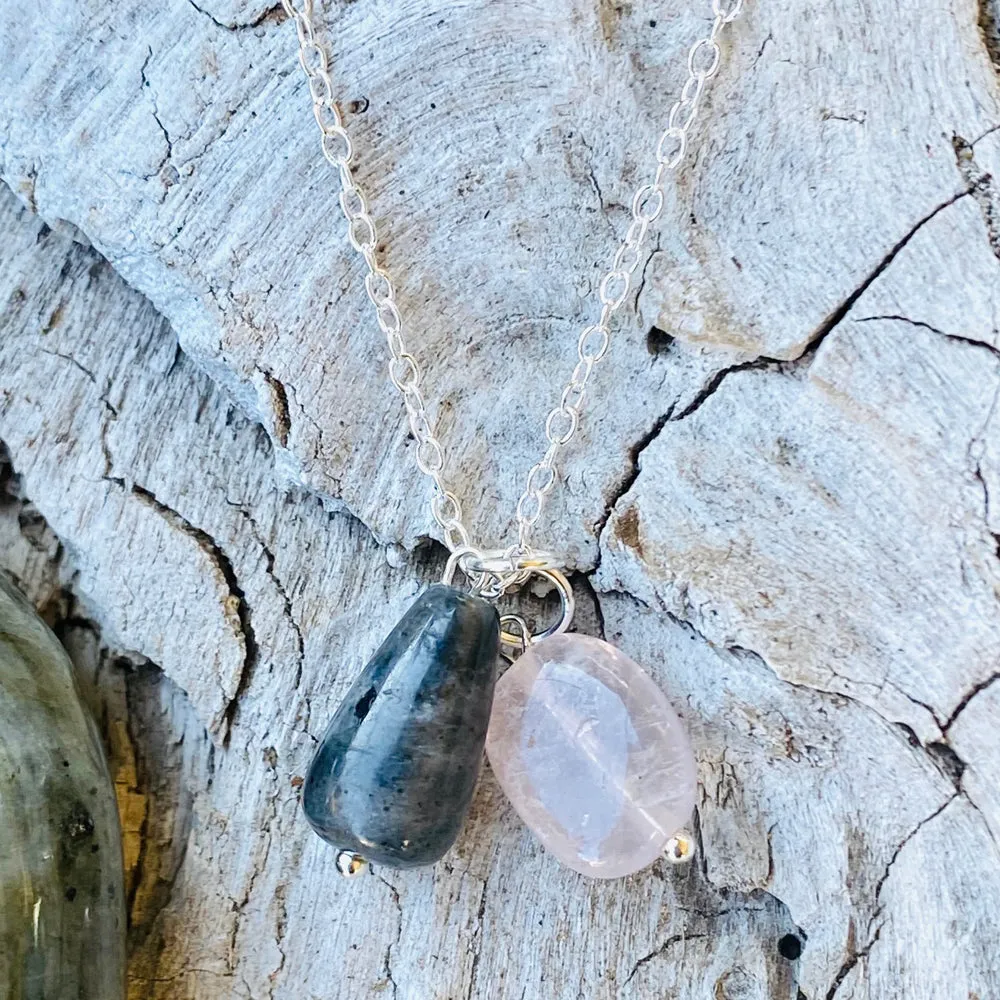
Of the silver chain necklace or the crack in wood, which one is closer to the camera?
the silver chain necklace

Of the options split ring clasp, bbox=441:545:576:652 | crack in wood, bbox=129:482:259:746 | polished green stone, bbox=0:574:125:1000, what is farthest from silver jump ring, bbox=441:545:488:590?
polished green stone, bbox=0:574:125:1000

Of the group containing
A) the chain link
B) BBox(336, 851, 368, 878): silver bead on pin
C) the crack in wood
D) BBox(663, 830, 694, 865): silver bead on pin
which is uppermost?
the chain link

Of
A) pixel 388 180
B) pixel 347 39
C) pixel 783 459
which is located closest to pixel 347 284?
pixel 388 180

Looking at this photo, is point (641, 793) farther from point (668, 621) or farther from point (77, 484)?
point (77, 484)

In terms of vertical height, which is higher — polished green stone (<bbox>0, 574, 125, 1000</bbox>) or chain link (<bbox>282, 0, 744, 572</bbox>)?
chain link (<bbox>282, 0, 744, 572</bbox>)

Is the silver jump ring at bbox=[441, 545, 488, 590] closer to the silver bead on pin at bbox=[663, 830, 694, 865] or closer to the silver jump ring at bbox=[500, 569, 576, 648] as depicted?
the silver jump ring at bbox=[500, 569, 576, 648]

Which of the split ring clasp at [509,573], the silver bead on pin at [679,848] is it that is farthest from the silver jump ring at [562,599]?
the silver bead on pin at [679,848]

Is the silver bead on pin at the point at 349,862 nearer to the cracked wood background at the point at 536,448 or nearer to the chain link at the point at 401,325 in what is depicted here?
the cracked wood background at the point at 536,448
